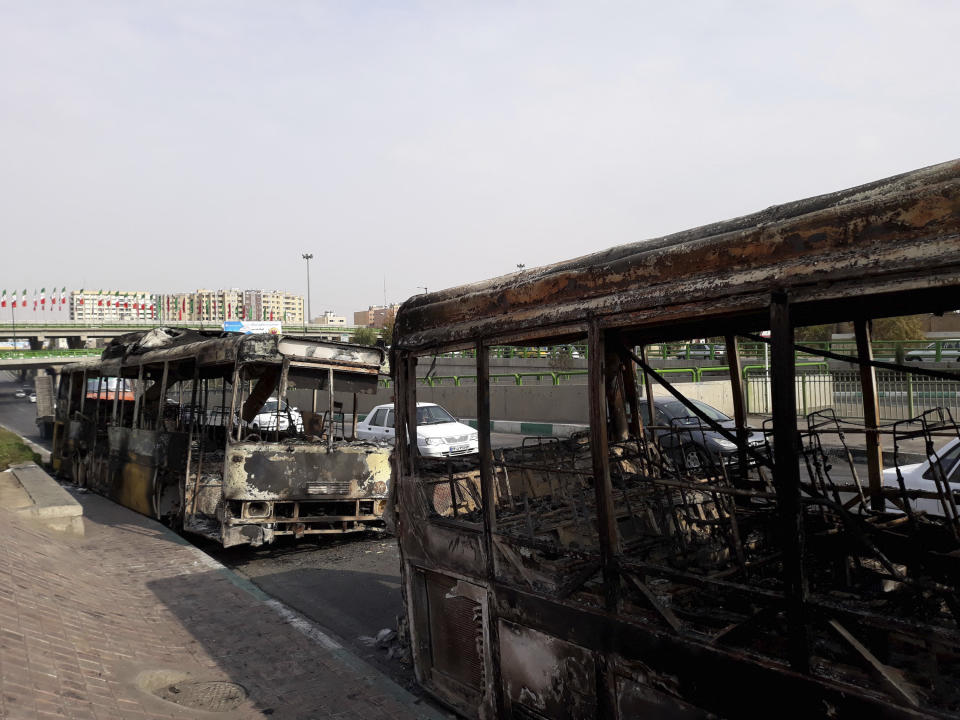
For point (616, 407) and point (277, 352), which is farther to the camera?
point (277, 352)

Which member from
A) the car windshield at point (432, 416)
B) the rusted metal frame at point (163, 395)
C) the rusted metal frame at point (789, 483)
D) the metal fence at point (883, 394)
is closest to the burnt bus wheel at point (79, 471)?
the rusted metal frame at point (163, 395)

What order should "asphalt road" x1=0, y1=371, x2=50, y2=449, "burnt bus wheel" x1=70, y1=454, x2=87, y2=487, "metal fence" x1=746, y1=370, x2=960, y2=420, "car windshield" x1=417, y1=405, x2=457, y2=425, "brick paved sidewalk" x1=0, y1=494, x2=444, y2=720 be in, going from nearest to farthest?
"brick paved sidewalk" x1=0, y1=494, x2=444, y2=720, "burnt bus wheel" x1=70, y1=454, x2=87, y2=487, "metal fence" x1=746, y1=370, x2=960, y2=420, "car windshield" x1=417, y1=405, x2=457, y2=425, "asphalt road" x1=0, y1=371, x2=50, y2=449

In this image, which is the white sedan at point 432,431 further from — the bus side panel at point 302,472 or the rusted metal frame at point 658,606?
the rusted metal frame at point 658,606

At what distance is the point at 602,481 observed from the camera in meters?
3.54

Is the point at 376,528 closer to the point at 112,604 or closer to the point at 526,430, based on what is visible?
the point at 112,604

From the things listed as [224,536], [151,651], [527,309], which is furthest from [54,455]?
[527,309]

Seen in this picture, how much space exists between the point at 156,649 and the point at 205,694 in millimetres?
920

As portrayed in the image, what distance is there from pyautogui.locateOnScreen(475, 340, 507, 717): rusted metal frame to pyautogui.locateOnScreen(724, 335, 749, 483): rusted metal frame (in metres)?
1.77

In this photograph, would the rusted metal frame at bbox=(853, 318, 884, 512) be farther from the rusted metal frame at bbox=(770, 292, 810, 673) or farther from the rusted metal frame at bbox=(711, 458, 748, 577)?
the rusted metal frame at bbox=(770, 292, 810, 673)

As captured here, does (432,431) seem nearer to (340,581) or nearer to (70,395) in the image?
(340,581)

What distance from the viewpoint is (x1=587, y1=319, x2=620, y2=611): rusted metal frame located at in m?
3.54

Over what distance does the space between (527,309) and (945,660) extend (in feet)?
8.90

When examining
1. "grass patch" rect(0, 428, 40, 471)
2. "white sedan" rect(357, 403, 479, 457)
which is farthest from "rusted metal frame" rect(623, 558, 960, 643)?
"grass patch" rect(0, 428, 40, 471)

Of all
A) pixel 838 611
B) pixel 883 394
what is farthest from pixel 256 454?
pixel 883 394
